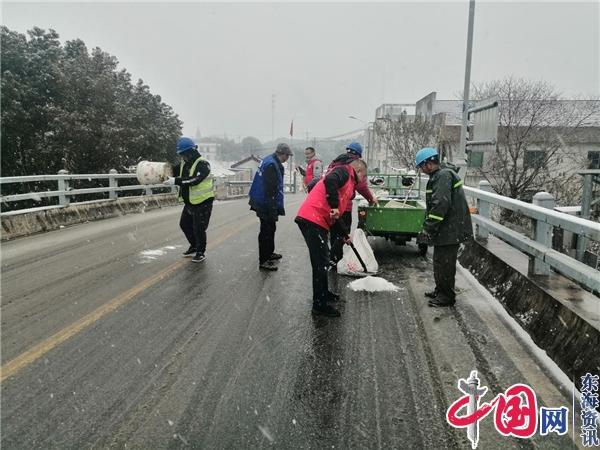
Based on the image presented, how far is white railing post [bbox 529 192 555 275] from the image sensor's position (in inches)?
193

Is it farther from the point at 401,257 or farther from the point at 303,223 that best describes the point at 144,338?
the point at 401,257

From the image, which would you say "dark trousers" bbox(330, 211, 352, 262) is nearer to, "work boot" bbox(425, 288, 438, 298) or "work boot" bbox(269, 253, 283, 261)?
"work boot" bbox(269, 253, 283, 261)

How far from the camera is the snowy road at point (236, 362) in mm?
2902

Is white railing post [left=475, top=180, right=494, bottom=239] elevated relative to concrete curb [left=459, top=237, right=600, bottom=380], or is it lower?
elevated

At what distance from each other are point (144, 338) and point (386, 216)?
15.3 feet

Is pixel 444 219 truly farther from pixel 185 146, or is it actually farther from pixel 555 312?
pixel 185 146

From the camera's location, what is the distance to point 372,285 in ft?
20.1

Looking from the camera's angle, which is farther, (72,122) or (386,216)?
(72,122)

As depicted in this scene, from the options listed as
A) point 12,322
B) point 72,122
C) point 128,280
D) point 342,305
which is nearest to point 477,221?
point 342,305

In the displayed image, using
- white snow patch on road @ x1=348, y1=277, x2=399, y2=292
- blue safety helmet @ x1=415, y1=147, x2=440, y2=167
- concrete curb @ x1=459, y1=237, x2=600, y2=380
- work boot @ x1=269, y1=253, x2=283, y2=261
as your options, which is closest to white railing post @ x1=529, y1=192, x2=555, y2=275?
concrete curb @ x1=459, y1=237, x2=600, y2=380

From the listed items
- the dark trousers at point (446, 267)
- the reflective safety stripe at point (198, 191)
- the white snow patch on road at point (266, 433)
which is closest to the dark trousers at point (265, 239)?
the reflective safety stripe at point (198, 191)

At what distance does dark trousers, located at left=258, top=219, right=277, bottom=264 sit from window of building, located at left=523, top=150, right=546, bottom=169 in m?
17.1

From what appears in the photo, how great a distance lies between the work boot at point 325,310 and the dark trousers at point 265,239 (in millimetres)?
2236

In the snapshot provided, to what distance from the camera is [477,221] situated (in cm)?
755
